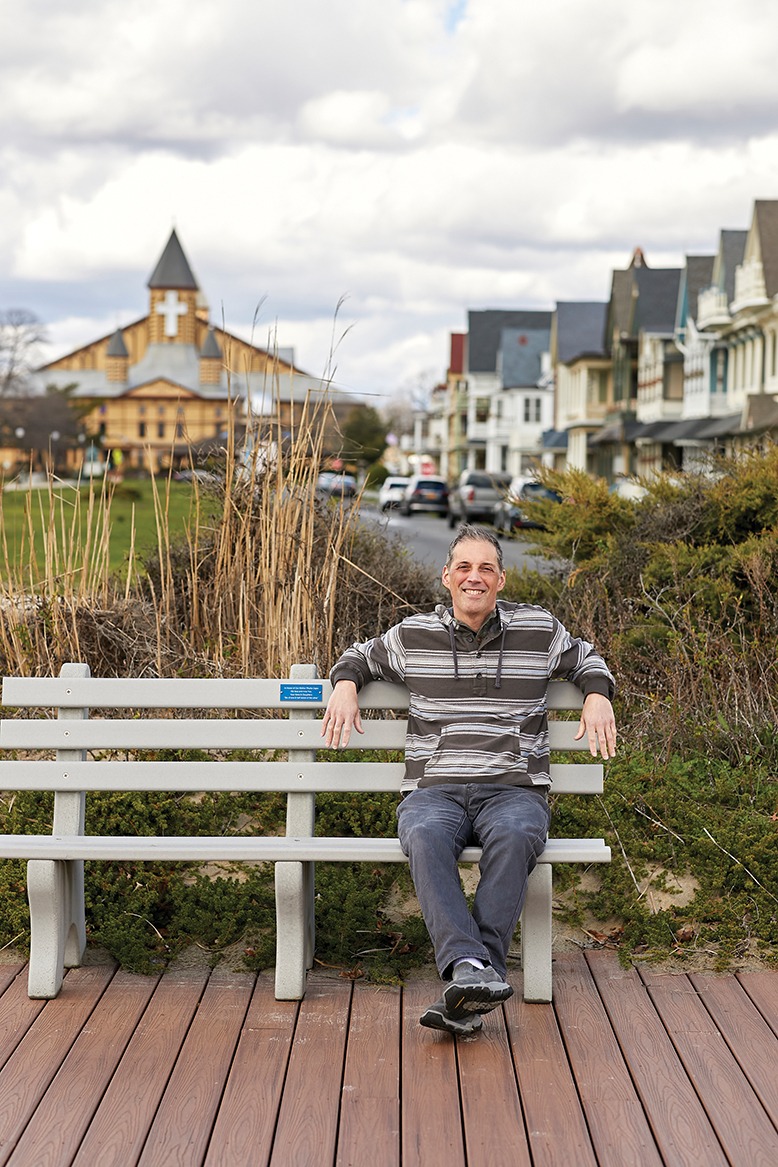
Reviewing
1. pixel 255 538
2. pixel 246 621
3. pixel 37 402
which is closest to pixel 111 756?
pixel 246 621

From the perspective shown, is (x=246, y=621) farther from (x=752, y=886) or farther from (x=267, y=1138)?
(x=267, y=1138)

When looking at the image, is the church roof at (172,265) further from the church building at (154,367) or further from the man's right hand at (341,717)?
the man's right hand at (341,717)

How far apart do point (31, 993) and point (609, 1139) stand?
1758 millimetres

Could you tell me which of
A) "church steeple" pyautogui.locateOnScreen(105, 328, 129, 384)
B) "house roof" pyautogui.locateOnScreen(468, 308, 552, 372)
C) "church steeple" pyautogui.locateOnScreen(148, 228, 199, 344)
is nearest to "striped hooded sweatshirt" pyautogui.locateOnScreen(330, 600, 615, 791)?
"house roof" pyautogui.locateOnScreen(468, 308, 552, 372)

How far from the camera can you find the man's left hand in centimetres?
423

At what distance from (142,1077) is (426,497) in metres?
47.9

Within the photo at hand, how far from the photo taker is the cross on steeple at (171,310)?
150 m

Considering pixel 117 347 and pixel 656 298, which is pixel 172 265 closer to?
pixel 117 347

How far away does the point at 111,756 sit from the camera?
19.3 feet

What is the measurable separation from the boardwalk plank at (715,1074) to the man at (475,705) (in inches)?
23.6

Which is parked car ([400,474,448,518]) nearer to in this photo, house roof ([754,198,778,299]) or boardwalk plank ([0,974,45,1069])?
house roof ([754,198,778,299])

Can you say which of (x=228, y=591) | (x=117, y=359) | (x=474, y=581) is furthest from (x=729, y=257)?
(x=117, y=359)

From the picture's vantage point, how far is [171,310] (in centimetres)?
15062

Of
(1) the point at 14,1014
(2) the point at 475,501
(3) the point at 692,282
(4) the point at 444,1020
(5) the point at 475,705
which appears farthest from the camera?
(3) the point at 692,282
